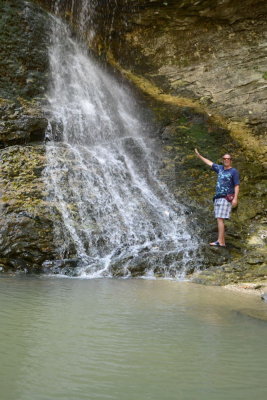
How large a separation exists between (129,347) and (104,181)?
233 inches

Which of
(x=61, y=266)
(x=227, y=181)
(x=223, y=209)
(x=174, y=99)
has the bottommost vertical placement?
(x=61, y=266)

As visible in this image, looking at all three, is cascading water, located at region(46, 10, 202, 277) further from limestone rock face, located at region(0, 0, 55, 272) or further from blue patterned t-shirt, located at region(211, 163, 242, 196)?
blue patterned t-shirt, located at region(211, 163, 242, 196)

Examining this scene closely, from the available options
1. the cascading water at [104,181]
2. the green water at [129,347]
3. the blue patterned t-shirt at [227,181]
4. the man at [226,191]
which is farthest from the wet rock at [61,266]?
the blue patterned t-shirt at [227,181]

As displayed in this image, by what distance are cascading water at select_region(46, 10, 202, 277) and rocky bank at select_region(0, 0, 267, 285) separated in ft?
1.04

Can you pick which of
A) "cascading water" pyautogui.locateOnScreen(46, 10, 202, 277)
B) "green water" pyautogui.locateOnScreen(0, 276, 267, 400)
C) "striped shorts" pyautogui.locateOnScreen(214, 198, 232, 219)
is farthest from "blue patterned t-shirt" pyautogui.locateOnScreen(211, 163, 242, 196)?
"green water" pyautogui.locateOnScreen(0, 276, 267, 400)

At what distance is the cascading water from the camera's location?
6355 millimetres

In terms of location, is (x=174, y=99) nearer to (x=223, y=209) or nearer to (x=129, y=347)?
(x=223, y=209)

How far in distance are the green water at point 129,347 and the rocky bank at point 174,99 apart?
2.19 m

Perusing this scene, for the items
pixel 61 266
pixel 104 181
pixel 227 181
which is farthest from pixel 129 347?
pixel 104 181

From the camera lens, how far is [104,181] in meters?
8.12

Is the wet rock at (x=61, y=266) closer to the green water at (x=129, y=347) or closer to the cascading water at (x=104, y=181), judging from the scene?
the cascading water at (x=104, y=181)

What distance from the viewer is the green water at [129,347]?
70.5 inches

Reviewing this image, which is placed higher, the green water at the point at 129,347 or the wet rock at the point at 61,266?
the green water at the point at 129,347

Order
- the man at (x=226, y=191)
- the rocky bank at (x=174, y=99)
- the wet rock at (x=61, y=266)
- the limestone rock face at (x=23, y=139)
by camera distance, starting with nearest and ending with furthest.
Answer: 1. the wet rock at (x=61, y=266)
2. the limestone rock face at (x=23, y=139)
3. the rocky bank at (x=174, y=99)
4. the man at (x=226, y=191)
